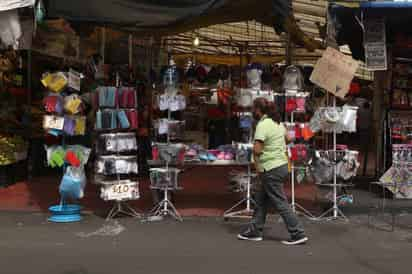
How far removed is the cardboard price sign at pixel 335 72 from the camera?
8719 mm

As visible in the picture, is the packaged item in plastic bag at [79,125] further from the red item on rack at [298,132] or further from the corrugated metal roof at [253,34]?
the corrugated metal roof at [253,34]

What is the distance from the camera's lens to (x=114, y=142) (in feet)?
29.0

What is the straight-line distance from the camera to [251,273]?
20.9 ft

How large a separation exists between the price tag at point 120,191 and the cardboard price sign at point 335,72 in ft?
10.2

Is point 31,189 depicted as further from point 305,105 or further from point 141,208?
point 305,105

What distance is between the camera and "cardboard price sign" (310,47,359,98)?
872 cm

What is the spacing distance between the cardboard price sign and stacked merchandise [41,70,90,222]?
3.55 metres

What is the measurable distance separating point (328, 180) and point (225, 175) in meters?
4.79

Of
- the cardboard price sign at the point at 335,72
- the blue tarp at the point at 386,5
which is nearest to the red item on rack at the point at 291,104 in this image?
the cardboard price sign at the point at 335,72

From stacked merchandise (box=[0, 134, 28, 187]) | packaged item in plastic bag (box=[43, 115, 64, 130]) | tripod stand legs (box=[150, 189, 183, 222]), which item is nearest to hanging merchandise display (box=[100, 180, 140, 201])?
tripod stand legs (box=[150, 189, 183, 222])

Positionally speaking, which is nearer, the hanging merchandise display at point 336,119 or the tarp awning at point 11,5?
the tarp awning at point 11,5

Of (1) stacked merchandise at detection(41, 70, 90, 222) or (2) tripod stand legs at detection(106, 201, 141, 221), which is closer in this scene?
(1) stacked merchandise at detection(41, 70, 90, 222)

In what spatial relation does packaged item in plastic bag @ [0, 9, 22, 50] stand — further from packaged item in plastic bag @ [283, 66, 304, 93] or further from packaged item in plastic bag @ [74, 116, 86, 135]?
packaged item in plastic bag @ [283, 66, 304, 93]

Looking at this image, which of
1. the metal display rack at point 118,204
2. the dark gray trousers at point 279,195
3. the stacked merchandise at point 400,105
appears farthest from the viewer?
the stacked merchandise at point 400,105
